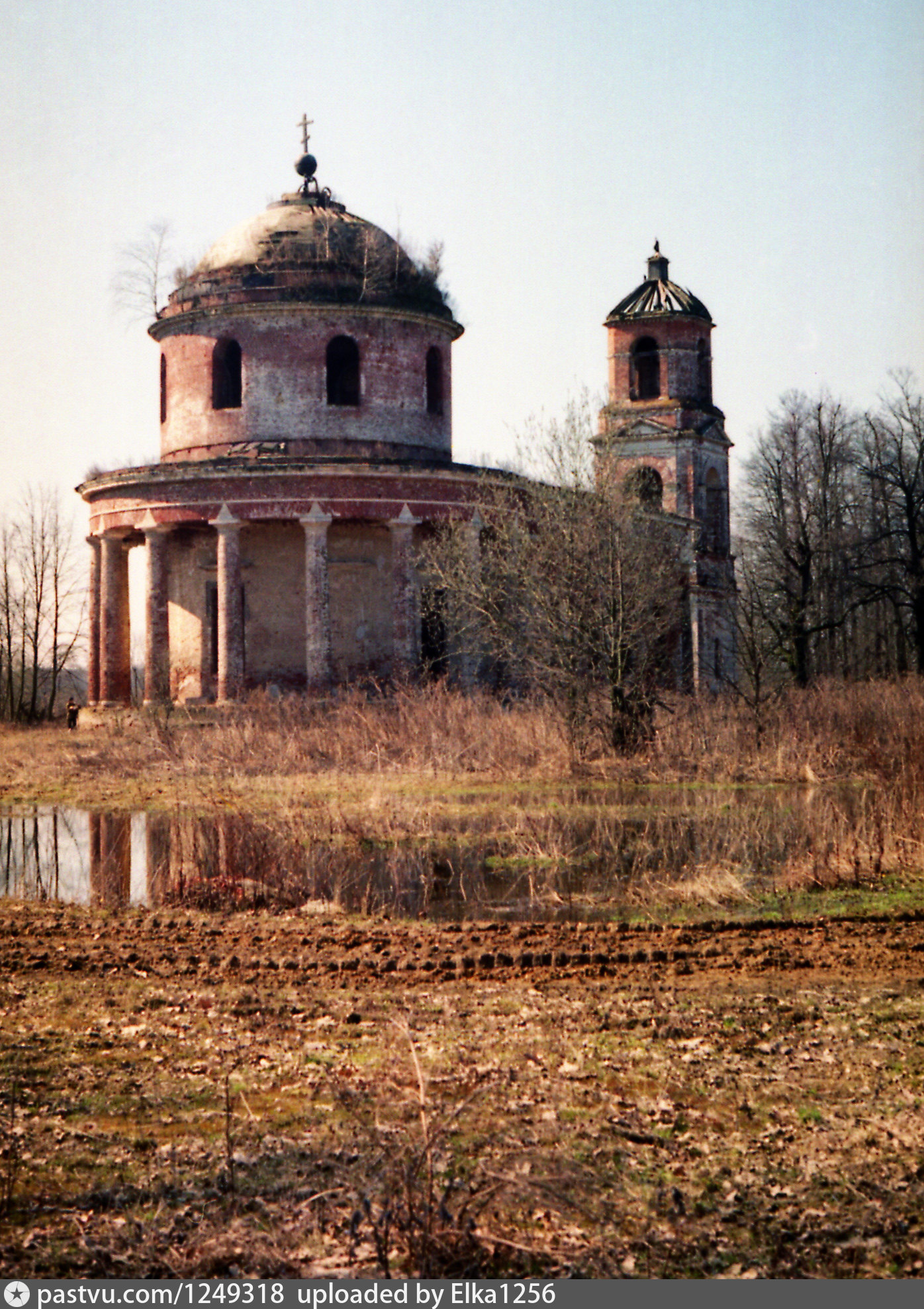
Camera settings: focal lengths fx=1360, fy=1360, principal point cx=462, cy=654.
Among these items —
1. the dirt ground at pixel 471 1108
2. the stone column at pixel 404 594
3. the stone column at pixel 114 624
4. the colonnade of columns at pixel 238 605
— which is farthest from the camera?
the stone column at pixel 114 624

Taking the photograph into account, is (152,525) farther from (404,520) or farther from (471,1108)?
(471,1108)

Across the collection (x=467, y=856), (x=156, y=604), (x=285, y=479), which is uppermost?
(x=285, y=479)

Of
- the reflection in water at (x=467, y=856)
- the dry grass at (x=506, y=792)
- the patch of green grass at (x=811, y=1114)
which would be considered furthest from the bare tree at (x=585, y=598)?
the patch of green grass at (x=811, y=1114)

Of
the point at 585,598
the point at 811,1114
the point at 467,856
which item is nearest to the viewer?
the point at 811,1114

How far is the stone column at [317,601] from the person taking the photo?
2591 centimetres

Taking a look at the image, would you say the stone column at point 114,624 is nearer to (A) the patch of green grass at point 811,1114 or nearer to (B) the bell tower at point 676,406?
(B) the bell tower at point 676,406

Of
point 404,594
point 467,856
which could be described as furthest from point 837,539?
point 467,856

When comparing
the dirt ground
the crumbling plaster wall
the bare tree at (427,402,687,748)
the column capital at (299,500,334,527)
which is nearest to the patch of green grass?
the dirt ground

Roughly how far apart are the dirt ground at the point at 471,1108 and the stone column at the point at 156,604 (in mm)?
19129

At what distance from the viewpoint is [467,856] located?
11953 millimetres

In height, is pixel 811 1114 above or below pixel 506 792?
below

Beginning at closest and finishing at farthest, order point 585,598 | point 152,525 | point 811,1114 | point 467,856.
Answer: point 811,1114 < point 467,856 < point 585,598 < point 152,525

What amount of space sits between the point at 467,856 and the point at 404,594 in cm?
1483

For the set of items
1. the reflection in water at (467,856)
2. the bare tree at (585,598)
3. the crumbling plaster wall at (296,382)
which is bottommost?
the reflection in water at (467,856)
